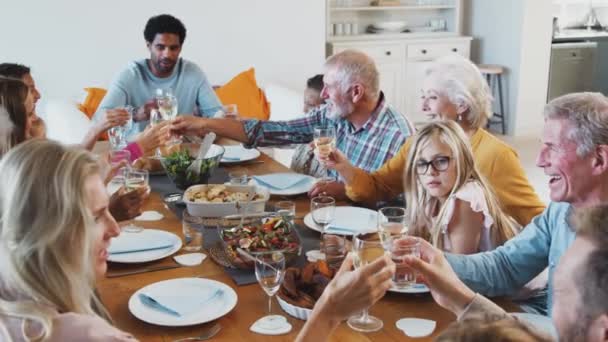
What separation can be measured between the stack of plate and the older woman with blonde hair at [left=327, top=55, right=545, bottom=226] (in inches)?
159

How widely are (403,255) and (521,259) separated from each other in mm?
515

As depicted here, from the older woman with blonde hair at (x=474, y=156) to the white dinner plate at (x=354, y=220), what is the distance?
0.21 m

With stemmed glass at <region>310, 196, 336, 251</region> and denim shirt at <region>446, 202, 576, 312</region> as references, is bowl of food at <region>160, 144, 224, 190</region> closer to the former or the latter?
stemmed glass at <region>310, 196, 336, 251</region>

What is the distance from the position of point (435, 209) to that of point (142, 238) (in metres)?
→ 0.94

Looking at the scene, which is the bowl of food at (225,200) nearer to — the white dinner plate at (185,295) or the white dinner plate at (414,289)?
the white dinner plate at (185,295)

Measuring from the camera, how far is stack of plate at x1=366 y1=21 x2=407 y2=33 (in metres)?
6.64

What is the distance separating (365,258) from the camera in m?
1.43

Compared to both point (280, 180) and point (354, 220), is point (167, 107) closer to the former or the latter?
point (280, 180)

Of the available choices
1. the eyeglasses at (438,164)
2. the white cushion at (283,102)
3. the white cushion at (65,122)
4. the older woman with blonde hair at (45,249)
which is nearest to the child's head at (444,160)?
the eyeglasses at (438,164)

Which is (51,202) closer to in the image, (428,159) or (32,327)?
(32,327)

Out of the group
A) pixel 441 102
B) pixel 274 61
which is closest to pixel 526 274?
pixel 441 102

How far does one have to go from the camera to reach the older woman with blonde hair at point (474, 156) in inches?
90.7

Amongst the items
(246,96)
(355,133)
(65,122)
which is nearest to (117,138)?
(355,133)

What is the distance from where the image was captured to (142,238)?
6.43 feet
